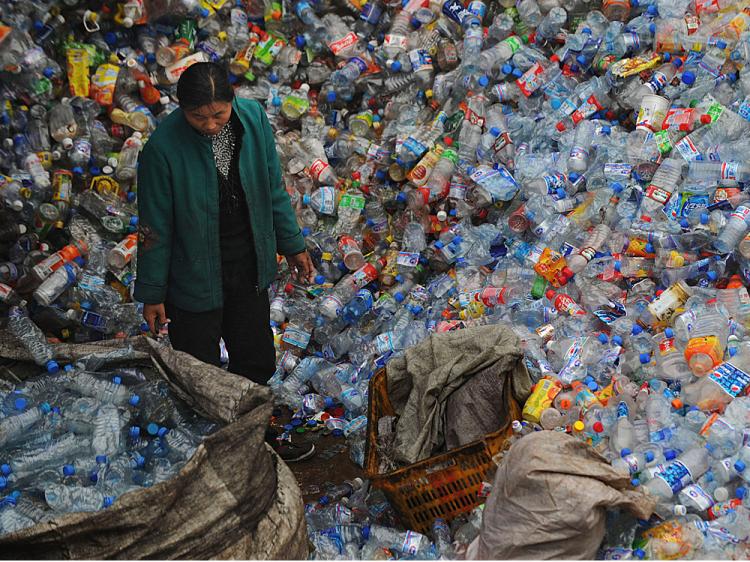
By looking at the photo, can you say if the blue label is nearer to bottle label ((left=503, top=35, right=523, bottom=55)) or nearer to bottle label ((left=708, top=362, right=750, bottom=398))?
bottle label ((left=708, top=362, right=750, bottom=398))

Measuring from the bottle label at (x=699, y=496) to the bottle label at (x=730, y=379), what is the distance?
1.58ft

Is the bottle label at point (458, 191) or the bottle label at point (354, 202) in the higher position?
the bottle label at point (458, 191)

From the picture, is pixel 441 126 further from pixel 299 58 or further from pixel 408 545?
pixel 408 545

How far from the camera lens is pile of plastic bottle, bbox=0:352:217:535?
10.1 ft

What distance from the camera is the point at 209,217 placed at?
3758 mm

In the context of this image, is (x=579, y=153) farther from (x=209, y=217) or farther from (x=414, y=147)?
(x=209, y=217)

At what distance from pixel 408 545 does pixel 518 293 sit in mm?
1839

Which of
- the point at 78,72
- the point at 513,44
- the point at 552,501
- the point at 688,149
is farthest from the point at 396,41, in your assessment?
the point at 552,501

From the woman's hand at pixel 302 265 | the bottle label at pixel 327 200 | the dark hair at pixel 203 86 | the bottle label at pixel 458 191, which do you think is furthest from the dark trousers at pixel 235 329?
the bottle label at pixel 458 191

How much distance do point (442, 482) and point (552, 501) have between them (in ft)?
2.46

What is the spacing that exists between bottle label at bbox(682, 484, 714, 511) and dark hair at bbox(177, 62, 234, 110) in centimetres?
234

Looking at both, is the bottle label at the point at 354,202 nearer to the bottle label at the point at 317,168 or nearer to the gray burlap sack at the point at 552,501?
the bottle label at the point at 317,168

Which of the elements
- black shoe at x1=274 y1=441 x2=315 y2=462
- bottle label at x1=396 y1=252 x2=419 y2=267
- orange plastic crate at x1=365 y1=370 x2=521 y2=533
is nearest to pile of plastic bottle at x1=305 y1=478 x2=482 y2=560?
orange plastic crate at x1=365 y1=370 x2=521 y2=533

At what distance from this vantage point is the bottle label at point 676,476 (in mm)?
3242
